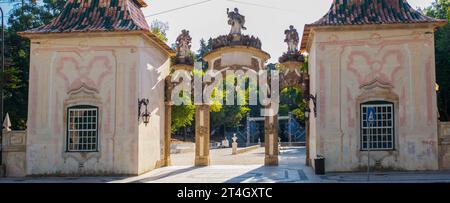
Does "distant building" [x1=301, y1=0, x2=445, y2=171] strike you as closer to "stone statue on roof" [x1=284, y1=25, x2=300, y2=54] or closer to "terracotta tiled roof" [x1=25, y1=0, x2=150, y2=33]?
"stone statue on roof" [x1=284, y1=25, x2=300, y2=54]

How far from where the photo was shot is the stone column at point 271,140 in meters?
24.8

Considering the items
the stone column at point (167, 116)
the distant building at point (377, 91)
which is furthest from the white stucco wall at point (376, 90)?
the stone column at point (167, 116)

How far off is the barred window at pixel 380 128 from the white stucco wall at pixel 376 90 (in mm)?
202

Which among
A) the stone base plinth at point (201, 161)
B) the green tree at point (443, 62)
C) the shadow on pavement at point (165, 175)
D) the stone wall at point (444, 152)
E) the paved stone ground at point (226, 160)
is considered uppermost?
the green tree at point (443, 62)

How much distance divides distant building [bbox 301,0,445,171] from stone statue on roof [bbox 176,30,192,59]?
309 inches

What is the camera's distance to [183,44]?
26.2 meters

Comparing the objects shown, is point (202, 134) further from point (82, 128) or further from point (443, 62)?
point (443, 62)

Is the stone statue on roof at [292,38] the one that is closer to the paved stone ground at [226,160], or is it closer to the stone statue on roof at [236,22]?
the stone statue on roof at [236,22]

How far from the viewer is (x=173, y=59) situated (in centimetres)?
2620

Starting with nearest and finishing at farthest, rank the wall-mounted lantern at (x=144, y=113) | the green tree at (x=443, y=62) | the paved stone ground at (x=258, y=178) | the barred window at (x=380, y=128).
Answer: the paved stone ground at (x=258, y=178) < the barred window at (x=380, y=128) < the wall-mounted lantern at (x=144, y=113) < the green tree at (x=443, y=62)

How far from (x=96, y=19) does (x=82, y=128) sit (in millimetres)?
4621
